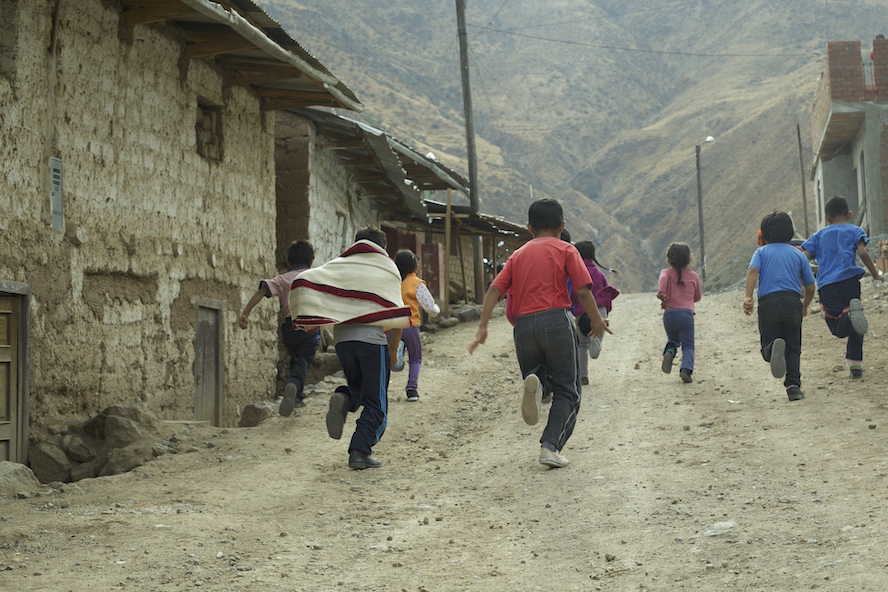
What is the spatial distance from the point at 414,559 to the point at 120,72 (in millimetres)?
5972

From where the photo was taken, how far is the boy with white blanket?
6.20 metres

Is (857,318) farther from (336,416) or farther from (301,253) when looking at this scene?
(301,253)

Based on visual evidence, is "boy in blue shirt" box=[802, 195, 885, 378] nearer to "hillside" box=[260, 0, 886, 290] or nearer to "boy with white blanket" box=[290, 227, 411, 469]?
"boy with white blanket" box=[290, 227, 411, 469]

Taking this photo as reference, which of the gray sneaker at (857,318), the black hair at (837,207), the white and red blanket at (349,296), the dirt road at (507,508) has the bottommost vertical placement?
the dirt road at (507,508)

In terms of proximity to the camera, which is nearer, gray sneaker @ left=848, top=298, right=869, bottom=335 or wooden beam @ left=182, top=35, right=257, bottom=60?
gray sneaker @ left=848, top=298, right=869, bottom=335

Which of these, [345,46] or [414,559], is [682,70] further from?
[414,559]

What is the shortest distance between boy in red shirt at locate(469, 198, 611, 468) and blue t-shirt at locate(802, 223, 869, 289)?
3.45m

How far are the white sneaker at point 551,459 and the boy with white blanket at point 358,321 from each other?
1279 mm

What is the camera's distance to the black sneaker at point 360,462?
6254 millimetres

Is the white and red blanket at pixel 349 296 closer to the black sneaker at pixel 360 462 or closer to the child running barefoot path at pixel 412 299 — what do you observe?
the black sneaker at pixel 360 462

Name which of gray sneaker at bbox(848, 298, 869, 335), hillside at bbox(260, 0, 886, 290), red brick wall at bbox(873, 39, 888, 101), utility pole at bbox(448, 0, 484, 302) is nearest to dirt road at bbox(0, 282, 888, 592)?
gray sneaker at bbox(848, 298, 869, 335)

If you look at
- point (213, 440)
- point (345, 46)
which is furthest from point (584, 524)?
point (345, 46)

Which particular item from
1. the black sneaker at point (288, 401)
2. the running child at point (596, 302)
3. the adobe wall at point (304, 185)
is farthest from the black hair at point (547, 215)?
the adobe wall at point (304, 185)

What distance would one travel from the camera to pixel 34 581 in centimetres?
359
